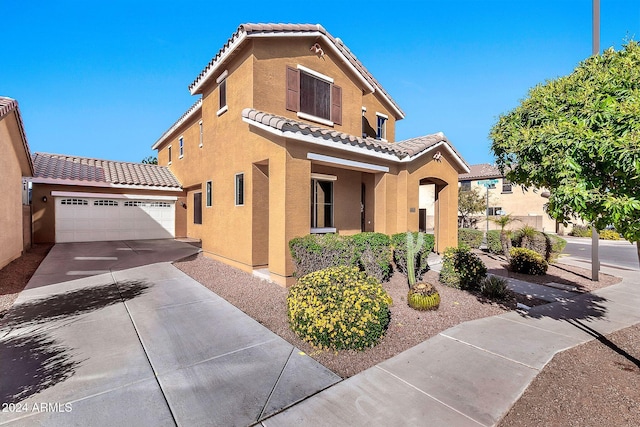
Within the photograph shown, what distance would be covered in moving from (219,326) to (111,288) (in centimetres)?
427

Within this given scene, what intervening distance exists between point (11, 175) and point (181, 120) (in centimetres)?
824

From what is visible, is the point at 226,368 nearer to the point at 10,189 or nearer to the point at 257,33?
the point at 257,33

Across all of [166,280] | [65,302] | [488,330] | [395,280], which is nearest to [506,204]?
[395,280]

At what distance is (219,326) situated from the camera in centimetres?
546

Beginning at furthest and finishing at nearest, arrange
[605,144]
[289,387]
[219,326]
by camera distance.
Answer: [219,326], [289,387], [605,144]

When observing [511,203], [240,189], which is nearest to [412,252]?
[240,189]

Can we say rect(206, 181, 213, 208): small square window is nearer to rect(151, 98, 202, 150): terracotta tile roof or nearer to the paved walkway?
rect(151, 98, 202, 150): terracotta tile roof

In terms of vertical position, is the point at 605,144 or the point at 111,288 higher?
the point at 605,144

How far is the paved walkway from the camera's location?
3189 millimetres

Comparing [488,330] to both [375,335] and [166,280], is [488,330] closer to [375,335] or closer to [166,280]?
[375,335]

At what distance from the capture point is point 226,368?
4055 millimetres

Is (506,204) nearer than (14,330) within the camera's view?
No

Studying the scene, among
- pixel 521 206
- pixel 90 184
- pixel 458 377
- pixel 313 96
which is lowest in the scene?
pixel 458 377

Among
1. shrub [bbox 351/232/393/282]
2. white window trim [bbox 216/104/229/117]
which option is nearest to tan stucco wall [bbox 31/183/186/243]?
white window trim [bbox 216/104/229/117]
